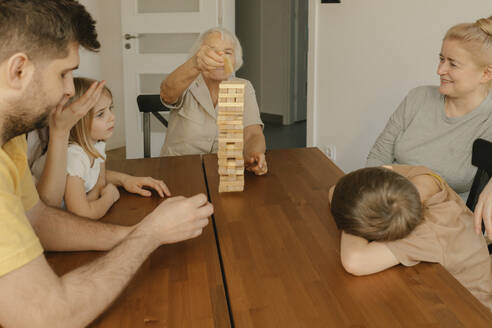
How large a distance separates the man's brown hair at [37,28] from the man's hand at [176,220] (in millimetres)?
421

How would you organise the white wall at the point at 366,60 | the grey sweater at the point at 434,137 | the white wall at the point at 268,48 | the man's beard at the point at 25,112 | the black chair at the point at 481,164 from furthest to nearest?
the white wall at the point at 268,48 < the white wall at the point at 366,60 < the grey sweater at the point at 434,137 < the black chair at the point at 481,164 < the man's beard at the point at 25,112

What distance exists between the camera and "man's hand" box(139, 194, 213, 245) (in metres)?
1.14

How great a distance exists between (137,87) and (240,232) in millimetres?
3426

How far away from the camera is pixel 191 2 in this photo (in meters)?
4.35

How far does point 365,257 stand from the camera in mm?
1079

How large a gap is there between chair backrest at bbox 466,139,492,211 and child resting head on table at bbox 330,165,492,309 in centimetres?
47

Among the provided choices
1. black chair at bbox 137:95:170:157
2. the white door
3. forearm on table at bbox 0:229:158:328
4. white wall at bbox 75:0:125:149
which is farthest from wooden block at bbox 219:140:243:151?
white wall at bbox 75:0:125:149

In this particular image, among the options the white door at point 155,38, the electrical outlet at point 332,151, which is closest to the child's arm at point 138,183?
the electrical outlet at point 332,151

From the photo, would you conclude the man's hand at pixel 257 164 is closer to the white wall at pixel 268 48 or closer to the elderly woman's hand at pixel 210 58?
the elderly woman's hand at pixel 210 58

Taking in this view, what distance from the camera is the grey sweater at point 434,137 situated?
6.50ft

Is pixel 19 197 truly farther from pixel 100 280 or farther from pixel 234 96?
pixel 234 96

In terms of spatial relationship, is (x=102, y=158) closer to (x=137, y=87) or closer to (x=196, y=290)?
(x=196, y=290)

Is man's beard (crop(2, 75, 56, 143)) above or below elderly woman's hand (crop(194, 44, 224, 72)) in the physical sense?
below

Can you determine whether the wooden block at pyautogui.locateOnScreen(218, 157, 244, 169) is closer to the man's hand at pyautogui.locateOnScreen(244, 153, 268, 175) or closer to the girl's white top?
the man's hand at pyautogui.locateOnScreen(244, 153, 268, 175)
